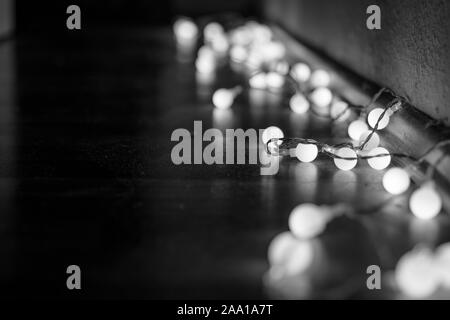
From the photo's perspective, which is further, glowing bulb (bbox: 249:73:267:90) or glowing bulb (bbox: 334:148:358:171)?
glowing bulb (bbox: 249:73:267:90)

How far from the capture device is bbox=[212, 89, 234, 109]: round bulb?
8.46ft

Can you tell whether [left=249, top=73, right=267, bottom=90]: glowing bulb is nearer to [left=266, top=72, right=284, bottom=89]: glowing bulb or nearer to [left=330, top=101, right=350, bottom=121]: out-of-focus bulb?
[left=266, top=72, right=284, bottom=89]: glowing bulb

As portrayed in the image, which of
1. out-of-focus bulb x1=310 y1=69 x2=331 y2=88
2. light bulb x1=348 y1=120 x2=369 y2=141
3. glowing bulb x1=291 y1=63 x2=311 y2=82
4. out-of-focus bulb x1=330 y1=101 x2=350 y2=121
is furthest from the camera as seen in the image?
glowing bulb x1=291 y1=63 x2=311 y2=82

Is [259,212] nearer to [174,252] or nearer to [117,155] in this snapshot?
[174,252]

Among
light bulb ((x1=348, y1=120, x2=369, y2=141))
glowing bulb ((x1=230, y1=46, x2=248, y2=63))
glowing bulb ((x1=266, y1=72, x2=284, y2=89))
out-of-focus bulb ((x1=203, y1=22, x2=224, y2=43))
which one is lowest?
light bulb ((x1=348, y1=120, x2=369, y2=141))

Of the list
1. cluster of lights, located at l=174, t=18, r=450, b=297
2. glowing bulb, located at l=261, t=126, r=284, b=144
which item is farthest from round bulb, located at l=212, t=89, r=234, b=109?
glowing bulb, located at l=261, t=126, r=284, b=144

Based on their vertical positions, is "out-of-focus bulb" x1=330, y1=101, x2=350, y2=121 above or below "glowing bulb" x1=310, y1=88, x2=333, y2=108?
below

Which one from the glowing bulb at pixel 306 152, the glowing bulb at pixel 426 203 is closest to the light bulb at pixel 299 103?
the glowing bulb at pixel 306 152

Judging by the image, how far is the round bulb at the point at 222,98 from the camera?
102 inches

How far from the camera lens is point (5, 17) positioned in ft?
16.0

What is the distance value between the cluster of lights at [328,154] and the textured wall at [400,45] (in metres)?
0.12

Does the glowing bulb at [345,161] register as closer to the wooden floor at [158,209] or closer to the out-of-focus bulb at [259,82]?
the wooden floor at [158,209]

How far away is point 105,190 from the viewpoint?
1.64 meters

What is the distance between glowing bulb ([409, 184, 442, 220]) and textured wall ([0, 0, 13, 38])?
12.5 ft
